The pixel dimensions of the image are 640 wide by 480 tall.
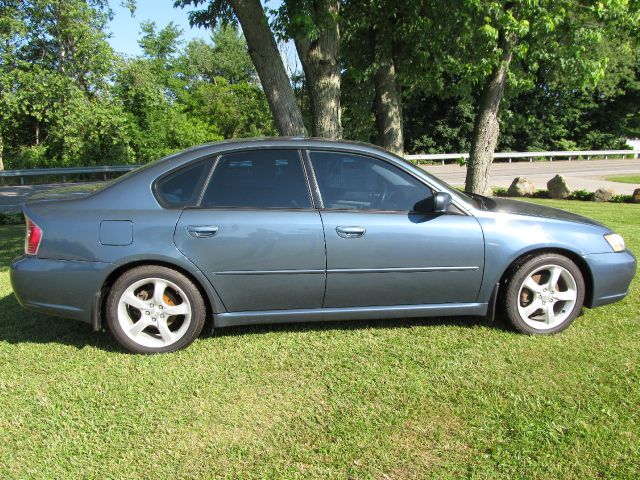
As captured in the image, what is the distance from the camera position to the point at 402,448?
2.51 metres

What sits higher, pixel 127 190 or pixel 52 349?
pixel 127 190

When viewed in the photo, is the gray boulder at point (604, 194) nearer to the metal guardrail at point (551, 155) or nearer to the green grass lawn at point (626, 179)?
the green grass lawn at point (626, 179)

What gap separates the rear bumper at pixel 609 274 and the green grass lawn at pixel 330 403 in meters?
0.25

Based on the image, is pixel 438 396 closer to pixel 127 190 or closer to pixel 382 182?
pixel 382 182

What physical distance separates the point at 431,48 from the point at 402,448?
31.0ft

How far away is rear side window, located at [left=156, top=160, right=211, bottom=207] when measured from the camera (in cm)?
358

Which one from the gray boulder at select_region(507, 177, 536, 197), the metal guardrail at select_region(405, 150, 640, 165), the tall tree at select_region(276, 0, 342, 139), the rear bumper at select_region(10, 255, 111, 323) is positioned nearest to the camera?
the rear bumper at select_region(10, 255, 111, 323)

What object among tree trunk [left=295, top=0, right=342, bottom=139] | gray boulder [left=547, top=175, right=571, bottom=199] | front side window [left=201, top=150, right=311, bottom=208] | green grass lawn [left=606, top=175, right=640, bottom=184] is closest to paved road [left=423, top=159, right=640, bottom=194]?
green grass lawn [left=606, top=175, right=640, bottom=184]

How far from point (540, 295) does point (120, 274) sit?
3181 mm

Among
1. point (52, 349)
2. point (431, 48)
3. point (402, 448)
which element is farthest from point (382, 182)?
point (431, 48)

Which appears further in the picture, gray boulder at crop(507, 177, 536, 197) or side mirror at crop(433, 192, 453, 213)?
gray boulder at crop(507, 177, 536, 197)

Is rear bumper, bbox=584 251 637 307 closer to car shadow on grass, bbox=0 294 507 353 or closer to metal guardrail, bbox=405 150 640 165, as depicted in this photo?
car shadow on grass, bbox=0 294 507 353

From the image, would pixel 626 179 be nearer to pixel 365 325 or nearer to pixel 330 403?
pixel 365 325

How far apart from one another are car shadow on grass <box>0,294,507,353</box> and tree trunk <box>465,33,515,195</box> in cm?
731
